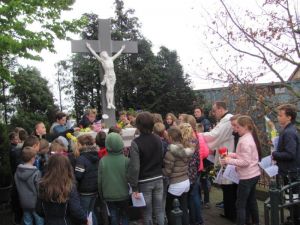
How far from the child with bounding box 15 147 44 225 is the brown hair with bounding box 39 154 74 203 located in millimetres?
596

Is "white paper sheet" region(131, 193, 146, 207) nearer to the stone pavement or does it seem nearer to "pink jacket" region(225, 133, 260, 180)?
"pink jacket" region(225, 133, 260, 180)

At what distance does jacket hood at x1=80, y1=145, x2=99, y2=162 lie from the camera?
5.01 meters

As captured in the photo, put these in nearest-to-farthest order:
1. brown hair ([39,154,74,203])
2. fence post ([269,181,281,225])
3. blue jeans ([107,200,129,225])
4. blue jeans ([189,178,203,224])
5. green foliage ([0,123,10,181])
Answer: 1. fence post ([269,181,281,225])
2. brown hair ([39,154,74,203])
3. blue jeans ([107,200,129,225])
4. blue jeans ([189,178,203,224])
5. green foliage ([0,123,10,181])

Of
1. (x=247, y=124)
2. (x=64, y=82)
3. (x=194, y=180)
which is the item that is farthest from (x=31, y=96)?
(x=247, y=124)

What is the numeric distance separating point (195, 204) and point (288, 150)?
1549 mm

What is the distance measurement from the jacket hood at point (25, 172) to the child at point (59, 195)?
1.97 feet

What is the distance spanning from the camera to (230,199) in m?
6.14

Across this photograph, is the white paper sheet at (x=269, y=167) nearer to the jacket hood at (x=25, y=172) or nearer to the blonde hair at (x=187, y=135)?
the blonde hair at (x=187, y=135)

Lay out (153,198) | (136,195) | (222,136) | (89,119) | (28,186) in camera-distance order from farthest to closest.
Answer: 1. (89,119)
2. (222,136)
3. (153,198)
4. (136,195)
5. (28,186)

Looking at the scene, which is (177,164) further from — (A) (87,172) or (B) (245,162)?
(A) (87,172)

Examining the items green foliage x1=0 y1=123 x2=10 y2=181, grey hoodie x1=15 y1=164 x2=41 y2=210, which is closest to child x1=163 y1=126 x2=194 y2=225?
grey hoodie x1=15 y1=164 x2=41 y2=210

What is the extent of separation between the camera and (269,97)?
942 cm

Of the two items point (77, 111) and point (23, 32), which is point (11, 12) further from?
point (77, 111)

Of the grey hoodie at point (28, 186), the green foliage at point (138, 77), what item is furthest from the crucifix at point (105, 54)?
the green foliage at point (138, 77)
